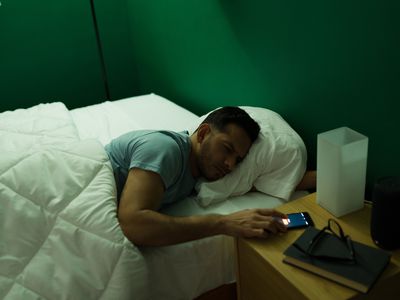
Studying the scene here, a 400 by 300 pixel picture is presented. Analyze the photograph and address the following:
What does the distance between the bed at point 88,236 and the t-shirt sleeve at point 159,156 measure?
4.5 inches

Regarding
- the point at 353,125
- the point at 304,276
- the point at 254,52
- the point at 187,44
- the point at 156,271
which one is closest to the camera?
the point at 304,276

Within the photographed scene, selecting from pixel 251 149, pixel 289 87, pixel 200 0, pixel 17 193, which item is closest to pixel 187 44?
pixel 200 0

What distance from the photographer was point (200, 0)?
6.43ft

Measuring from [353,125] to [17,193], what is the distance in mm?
1027

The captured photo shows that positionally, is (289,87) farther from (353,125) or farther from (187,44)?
(187,44)

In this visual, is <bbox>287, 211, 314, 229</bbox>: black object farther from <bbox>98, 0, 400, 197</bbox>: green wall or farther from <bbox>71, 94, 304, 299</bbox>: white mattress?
<bbox>98, 0, 400, 197</bbox>: green wall

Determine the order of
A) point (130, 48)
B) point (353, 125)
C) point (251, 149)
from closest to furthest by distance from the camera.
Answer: point (353, 125), point (251, 149), point (130, 48)

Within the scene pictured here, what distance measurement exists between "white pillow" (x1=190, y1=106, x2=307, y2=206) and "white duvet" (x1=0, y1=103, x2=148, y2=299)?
357mm

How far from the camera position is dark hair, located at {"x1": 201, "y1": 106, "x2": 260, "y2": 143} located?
1364 mm

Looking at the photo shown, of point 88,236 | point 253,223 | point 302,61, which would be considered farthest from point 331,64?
point 88,236

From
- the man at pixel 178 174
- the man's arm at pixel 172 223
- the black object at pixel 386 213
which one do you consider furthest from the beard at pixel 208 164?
the black object at pixel 386 213

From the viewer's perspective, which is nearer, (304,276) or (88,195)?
(304,276)

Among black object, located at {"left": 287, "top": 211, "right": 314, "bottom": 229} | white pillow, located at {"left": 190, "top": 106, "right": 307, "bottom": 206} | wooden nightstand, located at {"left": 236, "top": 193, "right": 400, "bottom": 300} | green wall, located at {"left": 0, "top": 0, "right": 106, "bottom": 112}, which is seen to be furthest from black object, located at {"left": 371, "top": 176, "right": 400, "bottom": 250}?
green wall, located at {"left": 0, "top": 0, "right": 106, "bottom": 112}

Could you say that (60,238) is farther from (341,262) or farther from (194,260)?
(341,262)
